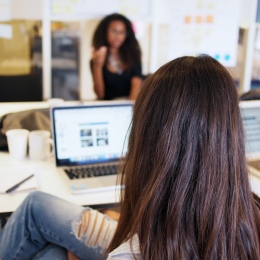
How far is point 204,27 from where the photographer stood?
13.1 ft

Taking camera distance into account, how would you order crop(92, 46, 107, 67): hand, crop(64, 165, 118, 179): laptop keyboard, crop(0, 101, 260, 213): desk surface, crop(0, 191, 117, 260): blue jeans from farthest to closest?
crop(92, 46, 107, 67): hand, crop(64, 165, 118, 179): laptop keyboard, crop(0, 101, 260, 213): desk surface, crop(0, 191, 117, 260): blue jeans

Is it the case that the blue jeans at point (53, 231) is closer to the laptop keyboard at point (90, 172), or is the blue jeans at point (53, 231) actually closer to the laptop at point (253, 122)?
the laptop keyboard at point (90, 172)

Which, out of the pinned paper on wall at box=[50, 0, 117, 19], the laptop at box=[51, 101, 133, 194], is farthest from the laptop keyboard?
the pinned paper on wall at box=[50, 0, 117, 19]

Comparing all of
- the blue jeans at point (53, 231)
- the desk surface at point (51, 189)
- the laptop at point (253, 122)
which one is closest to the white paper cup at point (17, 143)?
the desk surface at point (51, 189)

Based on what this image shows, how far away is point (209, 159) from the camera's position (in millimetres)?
852

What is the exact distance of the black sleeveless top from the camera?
3316 millimetres

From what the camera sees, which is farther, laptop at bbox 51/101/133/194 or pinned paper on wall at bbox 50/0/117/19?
pinned paper on wall at bbox 50/0/117/19

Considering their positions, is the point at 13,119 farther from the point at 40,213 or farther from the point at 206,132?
the point at 206,132

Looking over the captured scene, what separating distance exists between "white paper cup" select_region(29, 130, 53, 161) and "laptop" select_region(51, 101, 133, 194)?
0.13 m

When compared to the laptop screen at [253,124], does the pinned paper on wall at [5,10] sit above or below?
above

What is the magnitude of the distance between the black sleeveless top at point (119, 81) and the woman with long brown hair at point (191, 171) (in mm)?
2418

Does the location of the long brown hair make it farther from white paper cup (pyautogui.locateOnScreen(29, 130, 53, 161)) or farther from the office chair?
the office chair

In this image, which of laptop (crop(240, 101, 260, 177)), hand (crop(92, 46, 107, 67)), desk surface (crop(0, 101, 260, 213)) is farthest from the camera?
hand (crop(92, 46, 107, 67))

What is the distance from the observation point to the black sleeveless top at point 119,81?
3316 millimetres
